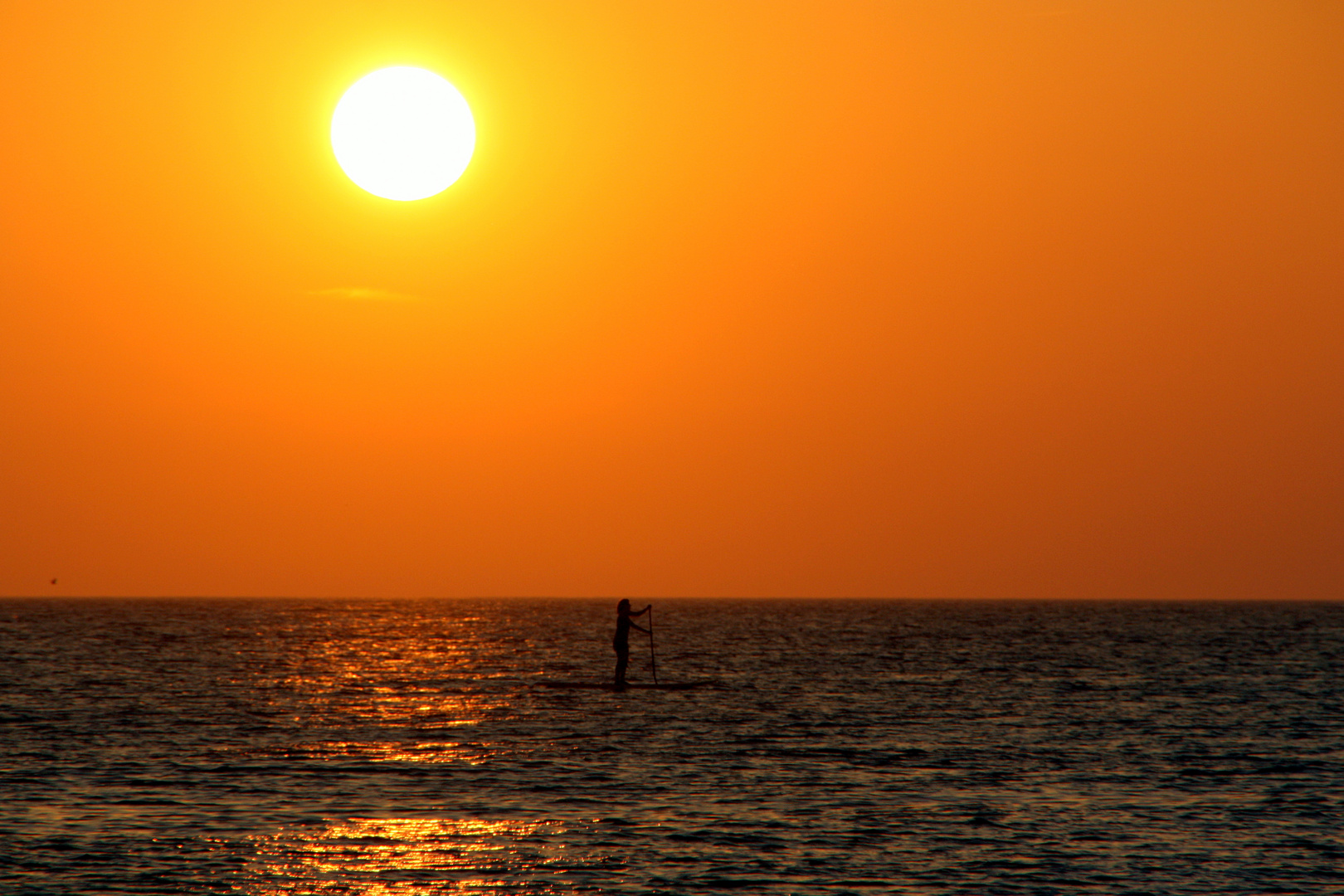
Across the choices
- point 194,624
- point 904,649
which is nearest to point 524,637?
point 904,649

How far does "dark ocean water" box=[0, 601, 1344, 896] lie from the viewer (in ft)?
75.1

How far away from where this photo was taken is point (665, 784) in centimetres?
3100

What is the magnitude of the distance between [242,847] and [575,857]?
528 centimetres

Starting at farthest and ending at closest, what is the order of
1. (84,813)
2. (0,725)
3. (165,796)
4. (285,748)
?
1. (0,725)
2. (285,748)
3. (165,796)
4. (84,813)

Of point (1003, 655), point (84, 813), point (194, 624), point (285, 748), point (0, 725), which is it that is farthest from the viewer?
point (194, 624)

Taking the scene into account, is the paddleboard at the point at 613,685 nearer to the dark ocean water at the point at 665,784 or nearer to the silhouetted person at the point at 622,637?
the silhouetted person at the point at 622,637

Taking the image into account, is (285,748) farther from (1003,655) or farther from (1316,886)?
(1003,655)

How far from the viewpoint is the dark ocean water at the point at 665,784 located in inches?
901

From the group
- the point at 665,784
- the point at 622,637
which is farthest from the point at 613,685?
the point at 665,784

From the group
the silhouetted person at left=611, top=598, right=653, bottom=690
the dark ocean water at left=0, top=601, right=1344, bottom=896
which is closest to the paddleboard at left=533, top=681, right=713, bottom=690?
the silhouetted person at left=611, top=598, right=653, bottom=690

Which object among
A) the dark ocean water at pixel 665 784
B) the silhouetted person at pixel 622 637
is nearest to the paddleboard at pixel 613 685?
the silhouetted person at pixel 622 637

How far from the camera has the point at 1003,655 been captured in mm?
88438

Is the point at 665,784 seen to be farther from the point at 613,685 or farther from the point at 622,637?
the point at 613,685

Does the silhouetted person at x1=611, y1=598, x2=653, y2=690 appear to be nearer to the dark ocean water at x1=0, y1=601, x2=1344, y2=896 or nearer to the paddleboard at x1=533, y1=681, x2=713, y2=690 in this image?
the paddleboard at x1=533, y1=681, x2=713, y2=690
